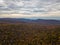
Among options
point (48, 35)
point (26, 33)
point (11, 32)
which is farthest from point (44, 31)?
point (11, 32)

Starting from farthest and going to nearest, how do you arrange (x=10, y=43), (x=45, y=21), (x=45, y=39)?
(x=45, y=21) < (x=45, y=39) < (x=10, y=43)

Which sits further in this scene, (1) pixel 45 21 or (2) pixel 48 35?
(1) pixel 45 21

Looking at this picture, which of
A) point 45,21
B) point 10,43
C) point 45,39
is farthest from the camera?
point 45,21

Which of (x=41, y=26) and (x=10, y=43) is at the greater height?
(x=41, y=26)

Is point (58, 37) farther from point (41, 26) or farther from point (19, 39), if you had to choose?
point (19, 39)

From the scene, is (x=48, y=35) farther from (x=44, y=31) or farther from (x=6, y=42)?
(x=6, y=42)

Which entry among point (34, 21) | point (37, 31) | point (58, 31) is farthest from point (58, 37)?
point (34, 21)
